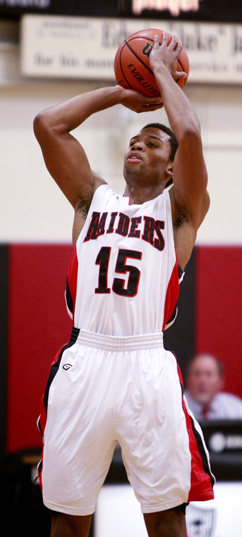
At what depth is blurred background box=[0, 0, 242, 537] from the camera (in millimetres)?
6305

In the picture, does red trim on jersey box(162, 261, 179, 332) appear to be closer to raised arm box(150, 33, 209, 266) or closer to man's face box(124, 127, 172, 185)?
raised arm box(150, 33, 209, 266)

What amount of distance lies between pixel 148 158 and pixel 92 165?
394 centimetres

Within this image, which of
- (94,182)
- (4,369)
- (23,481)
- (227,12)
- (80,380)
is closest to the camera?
(80,380)

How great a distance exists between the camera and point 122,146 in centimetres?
734

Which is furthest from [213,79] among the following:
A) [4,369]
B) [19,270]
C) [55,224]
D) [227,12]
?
[4,369]

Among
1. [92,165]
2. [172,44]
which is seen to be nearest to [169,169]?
[172,44]

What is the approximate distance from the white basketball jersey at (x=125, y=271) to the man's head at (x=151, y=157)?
17 centimetres

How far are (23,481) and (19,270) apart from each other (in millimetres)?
2057

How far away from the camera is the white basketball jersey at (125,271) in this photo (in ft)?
10.2

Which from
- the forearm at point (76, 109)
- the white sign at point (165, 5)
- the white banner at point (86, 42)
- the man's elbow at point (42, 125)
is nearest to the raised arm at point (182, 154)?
the forearm at point (76, 109)

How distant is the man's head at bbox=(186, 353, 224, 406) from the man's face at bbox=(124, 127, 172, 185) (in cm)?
290

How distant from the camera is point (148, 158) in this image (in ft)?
11.3

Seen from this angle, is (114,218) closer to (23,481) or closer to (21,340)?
(23,481)

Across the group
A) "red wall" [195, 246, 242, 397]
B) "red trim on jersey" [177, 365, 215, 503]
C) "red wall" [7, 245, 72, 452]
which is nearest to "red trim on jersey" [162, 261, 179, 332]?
"red trim on jersey" [177, 365, 215, 503]
